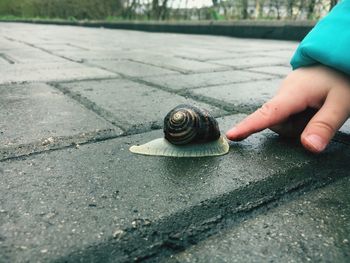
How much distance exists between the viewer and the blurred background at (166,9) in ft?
24.7

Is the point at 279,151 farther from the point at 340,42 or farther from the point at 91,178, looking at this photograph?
the point at 91,178

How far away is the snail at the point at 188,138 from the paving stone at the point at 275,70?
1.41 m

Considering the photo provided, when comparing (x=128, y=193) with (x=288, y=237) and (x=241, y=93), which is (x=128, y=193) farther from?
(x=241, y=93)

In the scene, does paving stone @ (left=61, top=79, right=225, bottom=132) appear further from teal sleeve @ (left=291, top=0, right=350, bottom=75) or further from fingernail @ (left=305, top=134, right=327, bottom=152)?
fingernail @ (left=305, top=134, right=327, bottom=152)

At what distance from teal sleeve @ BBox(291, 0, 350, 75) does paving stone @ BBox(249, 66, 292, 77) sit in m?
1.22

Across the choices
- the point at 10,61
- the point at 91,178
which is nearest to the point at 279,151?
the point at 91,178

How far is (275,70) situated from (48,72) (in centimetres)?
149

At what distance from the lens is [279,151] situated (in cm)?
109

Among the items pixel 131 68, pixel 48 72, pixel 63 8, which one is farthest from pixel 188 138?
pixel 63 8

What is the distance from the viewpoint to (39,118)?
1.33 m

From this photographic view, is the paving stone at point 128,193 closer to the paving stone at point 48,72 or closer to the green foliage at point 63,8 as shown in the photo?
the paving stone at point 48,72

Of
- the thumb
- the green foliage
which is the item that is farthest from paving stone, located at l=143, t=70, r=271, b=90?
the green foliage

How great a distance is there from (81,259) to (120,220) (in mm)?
119

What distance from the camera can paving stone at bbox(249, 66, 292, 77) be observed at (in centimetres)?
246
